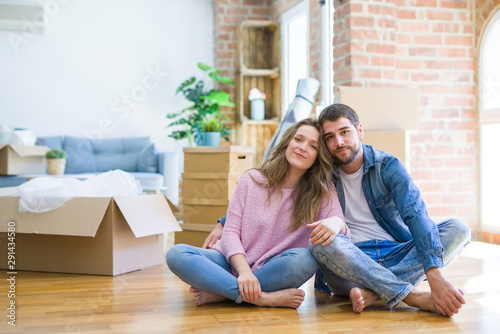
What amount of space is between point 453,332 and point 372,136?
1408mm

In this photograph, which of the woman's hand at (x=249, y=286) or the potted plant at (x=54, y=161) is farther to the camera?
the potted plant at (x=54, y=161)

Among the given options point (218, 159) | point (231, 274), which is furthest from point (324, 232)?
point (218, 159)

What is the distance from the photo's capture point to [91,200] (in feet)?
8.38

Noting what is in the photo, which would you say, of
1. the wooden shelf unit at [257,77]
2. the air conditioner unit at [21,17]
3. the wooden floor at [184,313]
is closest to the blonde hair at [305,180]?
the wooden floor at [184,313]

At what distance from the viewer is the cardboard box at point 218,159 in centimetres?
343

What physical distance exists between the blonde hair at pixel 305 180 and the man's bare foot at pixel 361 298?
291 mm

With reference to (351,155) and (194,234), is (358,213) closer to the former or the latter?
(351,155)

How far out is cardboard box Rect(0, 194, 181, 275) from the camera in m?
2.53

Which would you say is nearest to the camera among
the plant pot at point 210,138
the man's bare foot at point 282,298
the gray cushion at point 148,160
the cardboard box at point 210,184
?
the man's bare foot at point 282,298

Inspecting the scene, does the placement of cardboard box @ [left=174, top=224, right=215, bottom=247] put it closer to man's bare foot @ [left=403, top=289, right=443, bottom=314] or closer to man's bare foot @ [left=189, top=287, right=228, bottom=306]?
man's bare foot @ [left=189, top=287, right=228, bottom=306]

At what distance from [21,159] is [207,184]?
1840 mm

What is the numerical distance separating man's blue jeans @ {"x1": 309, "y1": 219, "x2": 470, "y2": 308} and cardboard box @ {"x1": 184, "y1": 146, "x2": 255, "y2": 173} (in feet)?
4.63

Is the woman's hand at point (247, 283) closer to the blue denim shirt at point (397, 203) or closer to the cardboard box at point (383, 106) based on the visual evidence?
the blue denim shirt at point (397, 203)

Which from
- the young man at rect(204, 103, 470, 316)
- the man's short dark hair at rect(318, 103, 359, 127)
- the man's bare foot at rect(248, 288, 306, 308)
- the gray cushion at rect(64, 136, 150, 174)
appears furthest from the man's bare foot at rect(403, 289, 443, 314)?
the gray cushion at rect(64, 136, 150, 174)
